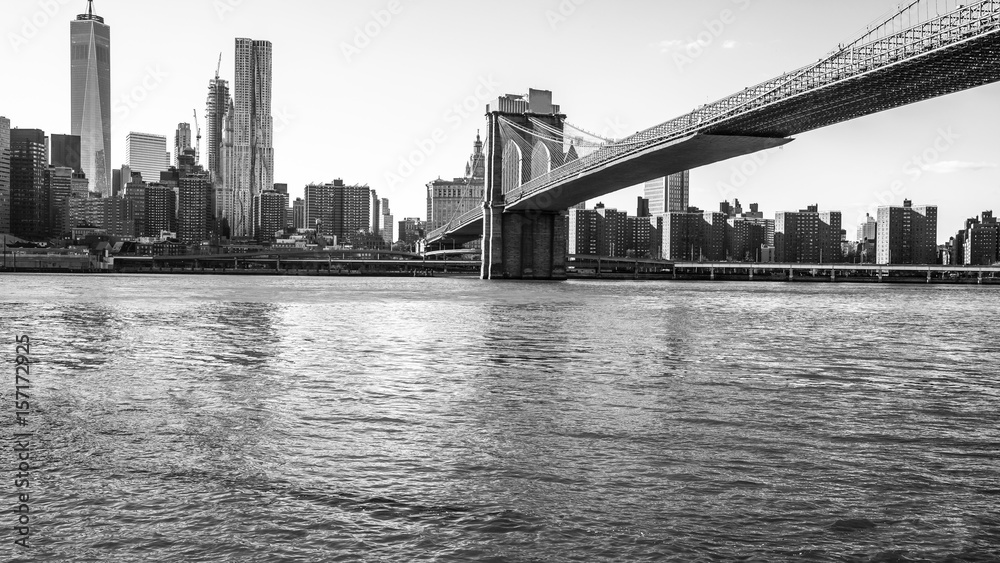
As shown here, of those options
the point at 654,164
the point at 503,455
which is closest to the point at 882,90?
the point at 654,164

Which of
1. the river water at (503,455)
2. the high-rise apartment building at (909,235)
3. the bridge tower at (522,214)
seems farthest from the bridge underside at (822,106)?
the high-rise apartment building at (909,235)

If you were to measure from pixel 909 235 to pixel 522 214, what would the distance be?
139 m

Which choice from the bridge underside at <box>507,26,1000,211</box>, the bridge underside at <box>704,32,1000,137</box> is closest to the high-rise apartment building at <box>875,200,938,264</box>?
the bridge underside at <box>507,26,1000,211</box>

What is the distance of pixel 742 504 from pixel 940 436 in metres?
4.19

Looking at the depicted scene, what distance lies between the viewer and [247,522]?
7.14 meters

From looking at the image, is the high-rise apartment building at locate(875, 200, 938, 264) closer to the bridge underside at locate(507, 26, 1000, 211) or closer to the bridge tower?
the bridge tower

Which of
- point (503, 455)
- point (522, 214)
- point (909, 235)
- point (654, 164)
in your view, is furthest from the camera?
point (909, 235)

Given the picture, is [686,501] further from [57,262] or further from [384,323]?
[57,262]

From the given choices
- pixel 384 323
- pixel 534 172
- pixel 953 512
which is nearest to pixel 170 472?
pixel 953 512

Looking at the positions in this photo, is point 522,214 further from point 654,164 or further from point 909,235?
point 909,235

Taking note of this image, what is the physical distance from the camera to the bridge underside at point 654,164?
165 ft

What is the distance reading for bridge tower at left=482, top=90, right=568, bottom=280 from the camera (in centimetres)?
8450

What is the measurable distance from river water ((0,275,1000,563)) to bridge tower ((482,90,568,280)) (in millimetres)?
64421

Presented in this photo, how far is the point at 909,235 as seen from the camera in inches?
7702
